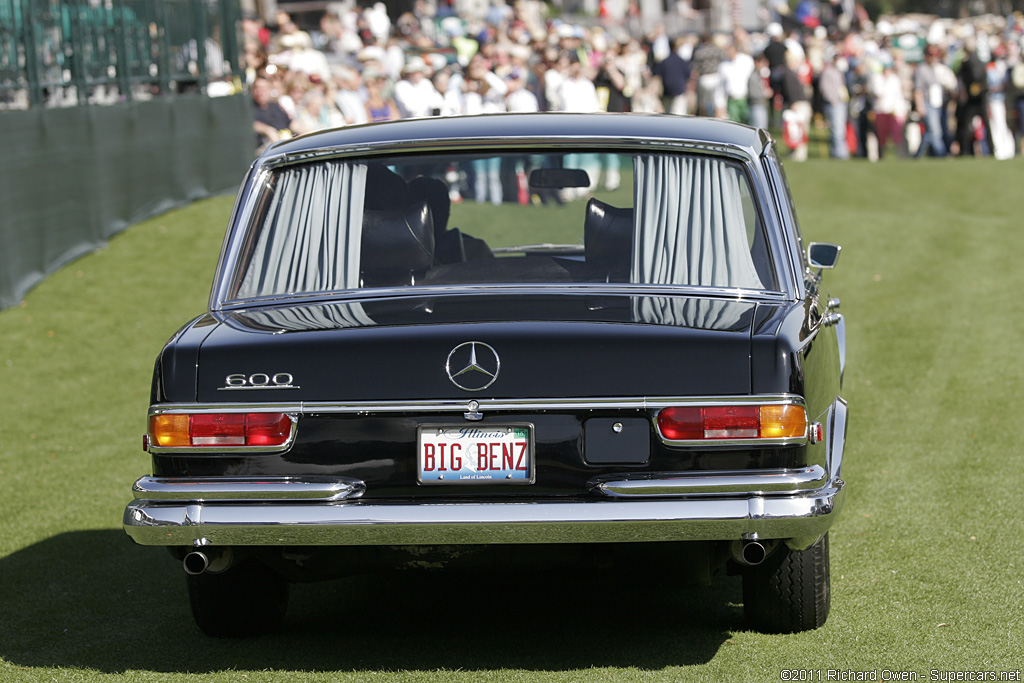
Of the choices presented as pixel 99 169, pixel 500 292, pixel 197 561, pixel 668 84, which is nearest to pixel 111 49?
pixel 99 169

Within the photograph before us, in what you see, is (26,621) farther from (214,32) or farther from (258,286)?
(214,32)

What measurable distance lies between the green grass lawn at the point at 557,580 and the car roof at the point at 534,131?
59.0 inches

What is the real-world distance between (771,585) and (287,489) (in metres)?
1.63

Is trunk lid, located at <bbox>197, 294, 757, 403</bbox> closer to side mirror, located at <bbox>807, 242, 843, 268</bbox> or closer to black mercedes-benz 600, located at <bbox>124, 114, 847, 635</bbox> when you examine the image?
black mercedes-benz 600, located at <bbox>124, 114, 847, 635</bbox>

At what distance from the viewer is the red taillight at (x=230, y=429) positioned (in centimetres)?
404

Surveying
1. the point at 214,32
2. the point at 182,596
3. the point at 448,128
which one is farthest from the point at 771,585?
the point at 214,32

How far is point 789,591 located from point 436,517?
1.31 meters

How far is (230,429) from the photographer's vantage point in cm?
405

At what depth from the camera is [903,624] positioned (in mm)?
4781

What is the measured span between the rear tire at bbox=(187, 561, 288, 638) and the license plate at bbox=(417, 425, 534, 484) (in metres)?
0.98

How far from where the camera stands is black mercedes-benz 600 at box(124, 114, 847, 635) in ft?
12.9

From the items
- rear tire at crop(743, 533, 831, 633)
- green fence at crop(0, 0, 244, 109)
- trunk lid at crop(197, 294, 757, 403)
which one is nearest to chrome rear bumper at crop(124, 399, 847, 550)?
trunk lid at crop(197, 294, 757, 403)

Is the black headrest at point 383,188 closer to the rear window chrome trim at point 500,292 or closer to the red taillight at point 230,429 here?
the rear window chrome trim at point 500,292

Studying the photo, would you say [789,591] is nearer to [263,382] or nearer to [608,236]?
[608,236]
